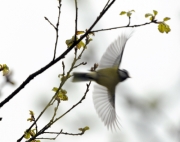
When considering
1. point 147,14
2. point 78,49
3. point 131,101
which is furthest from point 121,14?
point 131,101

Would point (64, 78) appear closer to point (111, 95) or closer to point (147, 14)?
point (147, 14)

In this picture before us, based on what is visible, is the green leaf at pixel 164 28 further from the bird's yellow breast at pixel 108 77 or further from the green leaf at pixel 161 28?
the bird's yellow breast at pixel 108 77

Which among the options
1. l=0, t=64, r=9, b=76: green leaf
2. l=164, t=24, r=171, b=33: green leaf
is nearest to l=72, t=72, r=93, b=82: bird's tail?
l=0, t=64, r=9, b=76: green leaf

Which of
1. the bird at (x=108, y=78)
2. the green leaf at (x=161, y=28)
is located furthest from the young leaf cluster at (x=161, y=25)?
the bird at (x=108, y=78)

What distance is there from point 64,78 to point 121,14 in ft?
2.09

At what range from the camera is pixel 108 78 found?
3516 millimetres

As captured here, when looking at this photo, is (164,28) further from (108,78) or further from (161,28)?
Result: (108,78)

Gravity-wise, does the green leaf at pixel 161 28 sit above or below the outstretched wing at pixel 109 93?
above

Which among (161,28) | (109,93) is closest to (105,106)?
(109,93)

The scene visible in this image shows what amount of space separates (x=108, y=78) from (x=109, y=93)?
236 mm

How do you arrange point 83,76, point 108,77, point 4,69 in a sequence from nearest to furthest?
point 4,69 → point 83,76 → point 108,77

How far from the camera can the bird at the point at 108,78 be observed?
11.0 ft

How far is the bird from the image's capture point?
3.36 metres

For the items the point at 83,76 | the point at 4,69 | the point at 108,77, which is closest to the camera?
the point at 4,69
